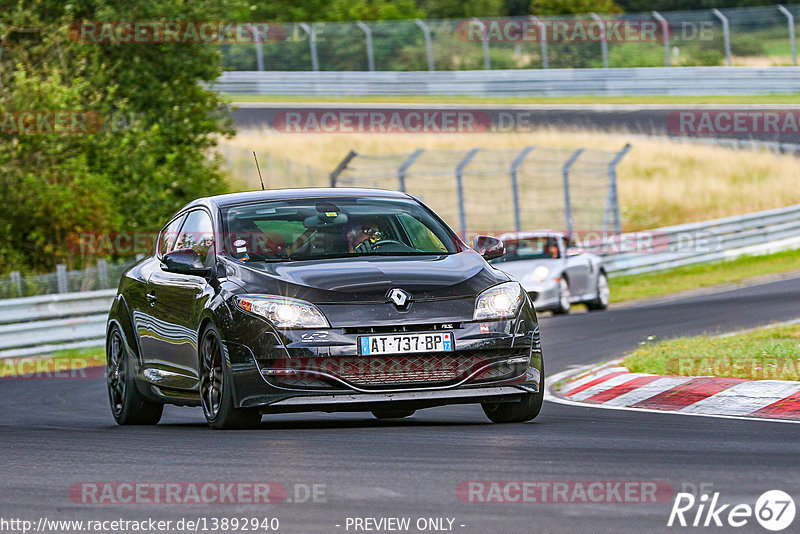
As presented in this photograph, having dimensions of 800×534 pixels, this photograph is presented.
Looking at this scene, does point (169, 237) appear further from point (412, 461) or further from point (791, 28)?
point (791, 28)

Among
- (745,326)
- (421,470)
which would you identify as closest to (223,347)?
(421,470)

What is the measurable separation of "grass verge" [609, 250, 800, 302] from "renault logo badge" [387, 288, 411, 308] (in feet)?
58.3

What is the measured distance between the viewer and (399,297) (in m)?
8.63

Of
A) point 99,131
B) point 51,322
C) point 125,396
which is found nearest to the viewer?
point 125,396

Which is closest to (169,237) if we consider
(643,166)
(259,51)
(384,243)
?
(384,243)

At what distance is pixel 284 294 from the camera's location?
8.74 metres

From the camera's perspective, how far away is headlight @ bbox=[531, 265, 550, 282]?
22.7 m

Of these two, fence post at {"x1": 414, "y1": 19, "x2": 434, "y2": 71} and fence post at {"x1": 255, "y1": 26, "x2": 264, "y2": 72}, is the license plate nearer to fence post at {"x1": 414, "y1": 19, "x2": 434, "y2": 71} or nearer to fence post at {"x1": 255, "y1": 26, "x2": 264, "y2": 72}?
fence post at {"x1": 414, "y1": 19, "x2": 434, "y2": 71}

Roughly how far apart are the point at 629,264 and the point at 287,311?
21.4m

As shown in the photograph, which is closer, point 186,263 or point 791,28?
point 186,263

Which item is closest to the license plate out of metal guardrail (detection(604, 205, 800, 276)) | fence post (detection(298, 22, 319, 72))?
metal guardrail (detection(604, 205, 800, 276))

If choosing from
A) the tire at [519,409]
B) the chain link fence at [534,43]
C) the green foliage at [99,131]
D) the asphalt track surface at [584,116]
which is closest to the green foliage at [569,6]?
the chain link fence at [534,43]

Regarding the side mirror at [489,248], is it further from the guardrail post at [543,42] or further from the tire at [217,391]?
the guardrail post at [543,42]

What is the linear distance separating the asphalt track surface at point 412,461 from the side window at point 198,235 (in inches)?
45.3
